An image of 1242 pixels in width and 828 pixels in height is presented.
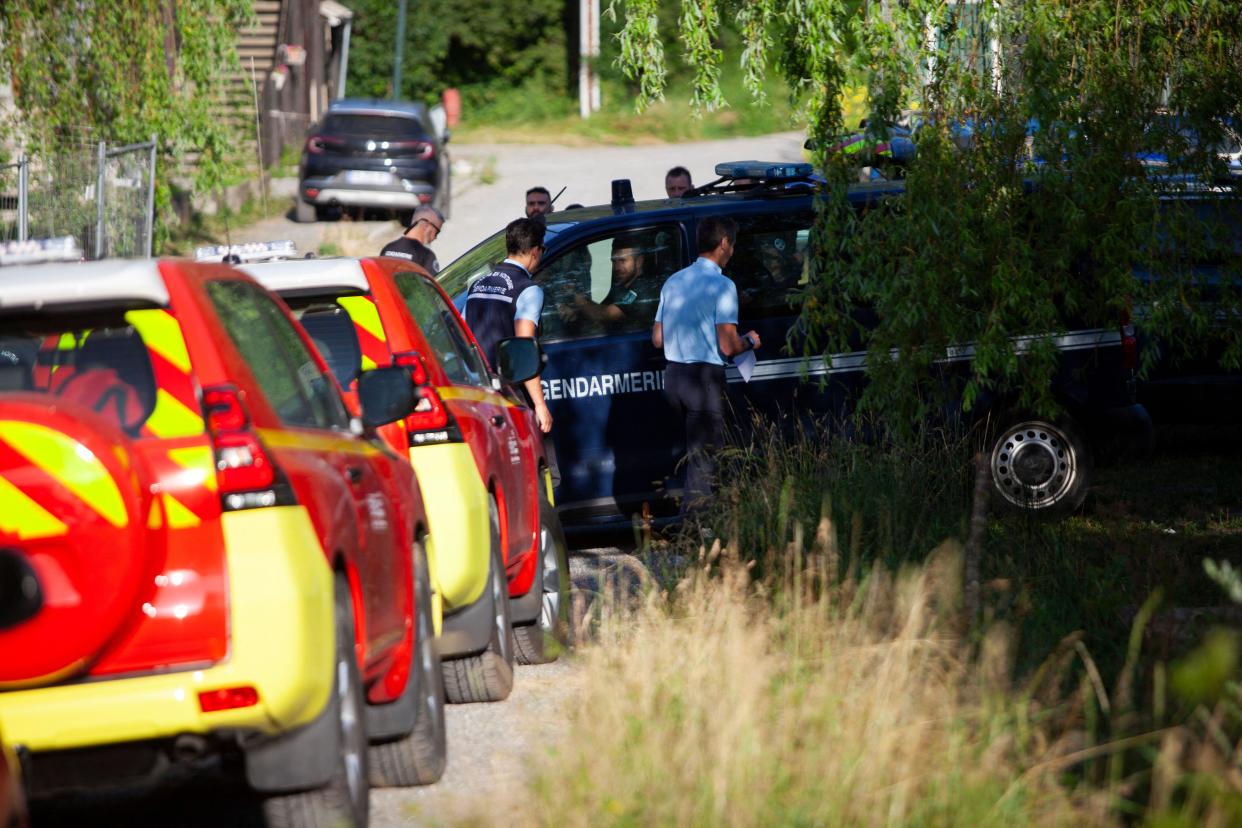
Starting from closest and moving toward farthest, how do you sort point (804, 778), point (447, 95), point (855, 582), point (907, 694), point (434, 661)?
point (804, 778), point (907, 694), point (434, 661), point (855, 582), point (447, 95)

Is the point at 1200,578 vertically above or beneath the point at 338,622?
beneath

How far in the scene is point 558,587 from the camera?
333 inches

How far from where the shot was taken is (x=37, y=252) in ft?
17.2

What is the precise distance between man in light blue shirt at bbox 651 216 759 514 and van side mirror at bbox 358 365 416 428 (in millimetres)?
4240

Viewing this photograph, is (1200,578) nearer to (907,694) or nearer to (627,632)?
(627,632)

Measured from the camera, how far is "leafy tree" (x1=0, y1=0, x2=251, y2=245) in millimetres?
18094

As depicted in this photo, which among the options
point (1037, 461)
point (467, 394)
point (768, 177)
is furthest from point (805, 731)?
point (768, 177)

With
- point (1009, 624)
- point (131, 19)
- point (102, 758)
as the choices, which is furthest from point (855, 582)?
point (131, 19)

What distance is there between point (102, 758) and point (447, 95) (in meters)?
47.3

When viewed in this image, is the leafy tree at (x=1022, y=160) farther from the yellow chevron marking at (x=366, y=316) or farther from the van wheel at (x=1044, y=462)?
the yellow chevron marking at (x=366, y=316)

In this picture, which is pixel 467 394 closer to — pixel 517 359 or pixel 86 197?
pixel 517 359

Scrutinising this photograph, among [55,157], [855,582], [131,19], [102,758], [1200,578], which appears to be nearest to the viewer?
[102,758]

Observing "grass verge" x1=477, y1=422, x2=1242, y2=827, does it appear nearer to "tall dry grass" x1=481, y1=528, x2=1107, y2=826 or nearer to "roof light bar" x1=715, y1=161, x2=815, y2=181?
"tall dry grass" x1=481, y1=528, x2=1107, y2=826

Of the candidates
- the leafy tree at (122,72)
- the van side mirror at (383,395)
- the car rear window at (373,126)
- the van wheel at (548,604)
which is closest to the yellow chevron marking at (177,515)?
the van side mirror at (383,395)
